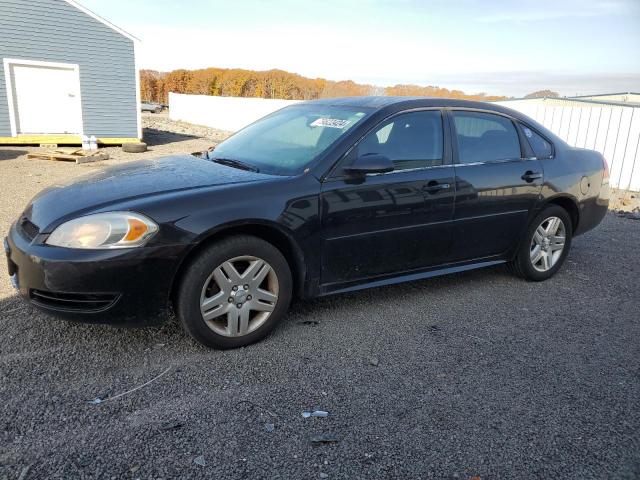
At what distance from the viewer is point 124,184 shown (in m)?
3.62

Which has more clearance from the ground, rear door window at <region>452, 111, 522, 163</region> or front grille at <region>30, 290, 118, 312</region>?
rear door window at <region>452, 111, 522, 163</region>

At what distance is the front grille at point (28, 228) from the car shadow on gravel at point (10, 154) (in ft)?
37.2

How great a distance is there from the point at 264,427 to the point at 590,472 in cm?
161

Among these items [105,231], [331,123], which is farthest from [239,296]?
[331,123]

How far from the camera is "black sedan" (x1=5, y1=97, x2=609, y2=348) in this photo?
315cm

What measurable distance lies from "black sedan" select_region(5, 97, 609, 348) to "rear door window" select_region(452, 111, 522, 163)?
0.01 metres

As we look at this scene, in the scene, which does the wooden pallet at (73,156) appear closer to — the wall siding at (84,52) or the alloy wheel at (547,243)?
the wall siding at (84,52)

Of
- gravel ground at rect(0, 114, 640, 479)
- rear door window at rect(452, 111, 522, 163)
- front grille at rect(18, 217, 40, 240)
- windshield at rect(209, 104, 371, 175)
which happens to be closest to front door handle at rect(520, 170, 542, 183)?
rear door window at rect(452, 111, 522, 163)

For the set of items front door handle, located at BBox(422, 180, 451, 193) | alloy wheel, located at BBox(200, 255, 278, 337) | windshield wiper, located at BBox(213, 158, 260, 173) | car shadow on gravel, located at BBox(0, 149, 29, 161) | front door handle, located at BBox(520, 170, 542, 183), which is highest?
windshield wiper, located at BBox(213, 158, 260, 173)

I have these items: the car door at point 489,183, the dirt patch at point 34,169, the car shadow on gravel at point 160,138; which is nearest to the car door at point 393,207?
the car door at point 489,183

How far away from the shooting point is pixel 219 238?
3408 millimetres

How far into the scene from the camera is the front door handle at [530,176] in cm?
481

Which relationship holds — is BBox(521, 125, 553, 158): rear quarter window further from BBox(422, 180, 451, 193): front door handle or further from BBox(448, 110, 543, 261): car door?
BBox(422, 180, 451, 193): front door handle

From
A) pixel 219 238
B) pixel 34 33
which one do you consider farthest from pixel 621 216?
pixel 34 33
